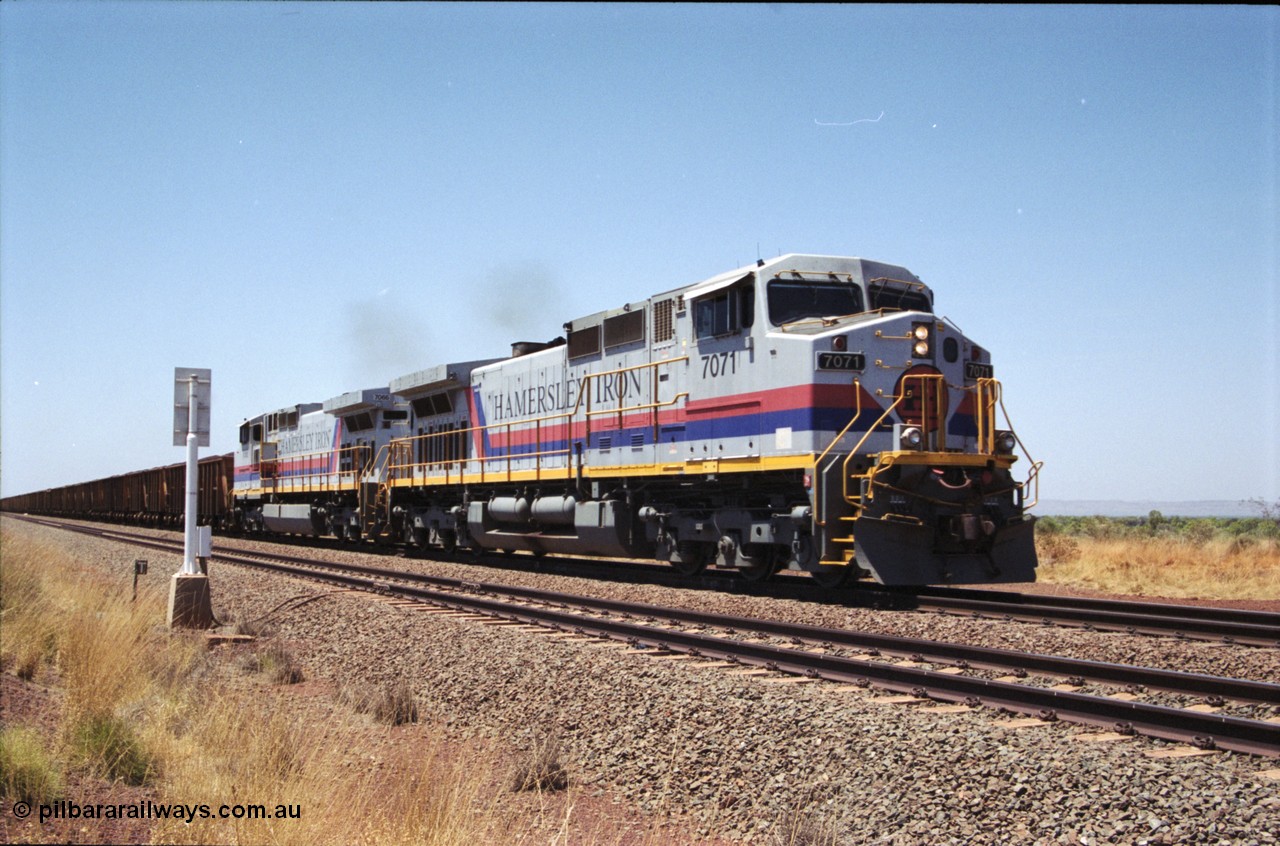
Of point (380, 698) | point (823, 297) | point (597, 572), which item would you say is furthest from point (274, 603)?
point (823, 297)

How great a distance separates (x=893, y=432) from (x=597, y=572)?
6.90m

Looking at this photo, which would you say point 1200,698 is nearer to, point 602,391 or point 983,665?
point 983,665

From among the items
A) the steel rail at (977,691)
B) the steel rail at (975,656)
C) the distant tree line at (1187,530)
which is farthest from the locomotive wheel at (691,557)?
the distant tree line at (1187,530)

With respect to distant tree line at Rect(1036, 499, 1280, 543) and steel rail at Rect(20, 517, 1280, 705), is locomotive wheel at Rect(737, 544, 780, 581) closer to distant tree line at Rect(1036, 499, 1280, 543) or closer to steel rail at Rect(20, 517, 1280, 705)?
steel rail at Rect(20, 517, 1280, 705)

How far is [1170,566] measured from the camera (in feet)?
64.3

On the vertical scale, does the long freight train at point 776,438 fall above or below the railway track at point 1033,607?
above

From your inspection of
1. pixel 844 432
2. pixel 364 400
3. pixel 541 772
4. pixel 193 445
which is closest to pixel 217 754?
pixel 541 772

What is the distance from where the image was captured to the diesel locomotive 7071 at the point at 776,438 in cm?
1214

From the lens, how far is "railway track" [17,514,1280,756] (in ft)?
20.1

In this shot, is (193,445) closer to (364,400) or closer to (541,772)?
(541,772)

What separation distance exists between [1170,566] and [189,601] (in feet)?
55.5

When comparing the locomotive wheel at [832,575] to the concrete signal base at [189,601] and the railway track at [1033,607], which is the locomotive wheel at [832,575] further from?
the concrete signal base at [189,601]

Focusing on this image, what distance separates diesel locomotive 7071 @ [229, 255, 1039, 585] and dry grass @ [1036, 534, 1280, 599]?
553 cm

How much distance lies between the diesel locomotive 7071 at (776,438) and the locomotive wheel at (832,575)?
27 millimetres
